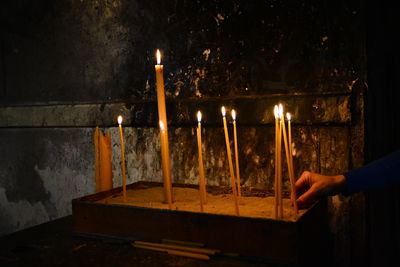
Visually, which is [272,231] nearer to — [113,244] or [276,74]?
[113,244]

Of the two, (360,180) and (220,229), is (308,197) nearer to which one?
(360,180)

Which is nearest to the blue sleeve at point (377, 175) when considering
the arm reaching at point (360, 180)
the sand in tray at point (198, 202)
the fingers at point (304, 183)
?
the arm reaching at point (360, 180)

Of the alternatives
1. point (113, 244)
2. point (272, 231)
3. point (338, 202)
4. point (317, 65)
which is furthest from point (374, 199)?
point (113, 244)

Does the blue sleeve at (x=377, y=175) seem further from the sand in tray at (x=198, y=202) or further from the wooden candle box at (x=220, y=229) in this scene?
the sand in tray at (x=198, y=202)

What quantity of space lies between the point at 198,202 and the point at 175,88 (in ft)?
3.48

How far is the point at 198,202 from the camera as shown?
190 cm

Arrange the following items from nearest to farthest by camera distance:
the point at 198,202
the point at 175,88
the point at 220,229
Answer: the point at 220,229
the point at 198,202
the point at 175,88

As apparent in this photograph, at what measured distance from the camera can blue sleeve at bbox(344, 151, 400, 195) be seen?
68.5 inches

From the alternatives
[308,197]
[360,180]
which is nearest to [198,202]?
[308,197]

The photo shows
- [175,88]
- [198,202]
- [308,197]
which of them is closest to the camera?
[308,197]

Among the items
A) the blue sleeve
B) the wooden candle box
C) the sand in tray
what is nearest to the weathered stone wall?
the blue sleeve

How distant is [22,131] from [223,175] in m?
2.07

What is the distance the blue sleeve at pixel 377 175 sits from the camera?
1.74 metres

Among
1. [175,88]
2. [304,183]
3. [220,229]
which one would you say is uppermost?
[175,88]
